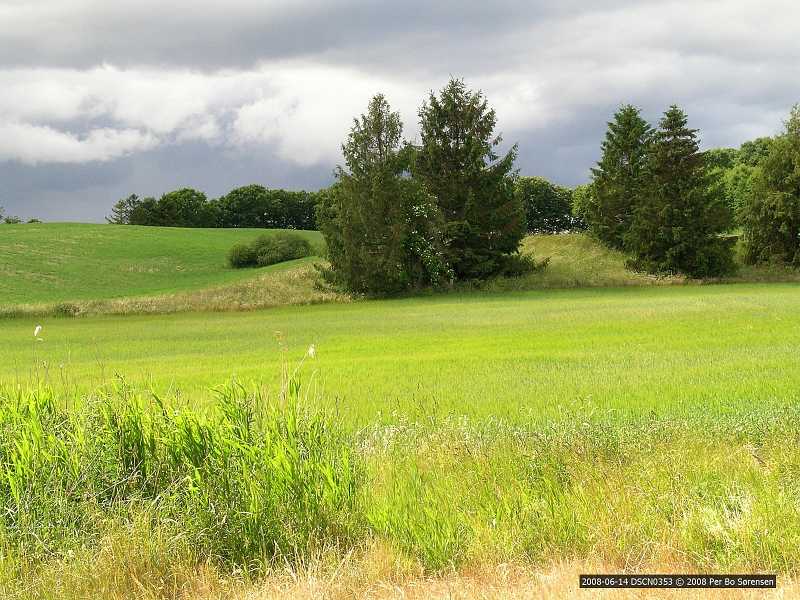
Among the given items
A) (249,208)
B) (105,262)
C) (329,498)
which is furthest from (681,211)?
(249,208)

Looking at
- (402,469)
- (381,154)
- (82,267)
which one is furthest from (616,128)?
(402,469)

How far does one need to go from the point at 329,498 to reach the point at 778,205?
49.5 metres

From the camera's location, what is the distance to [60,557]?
4.93 meters

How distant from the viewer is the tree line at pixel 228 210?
10381 centimetres

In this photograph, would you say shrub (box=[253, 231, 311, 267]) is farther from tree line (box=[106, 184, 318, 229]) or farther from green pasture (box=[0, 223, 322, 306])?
tree line (box=[106, 184, 318, 229])

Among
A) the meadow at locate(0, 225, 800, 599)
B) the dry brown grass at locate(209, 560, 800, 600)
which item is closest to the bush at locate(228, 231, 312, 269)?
the meadow at locate(0, 225, 800, 599)

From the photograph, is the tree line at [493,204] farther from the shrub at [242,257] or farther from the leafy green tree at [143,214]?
the leafy green tree at [143,214]

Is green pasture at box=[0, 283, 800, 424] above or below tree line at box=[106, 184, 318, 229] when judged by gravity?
below

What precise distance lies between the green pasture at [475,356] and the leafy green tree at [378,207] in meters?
8.73

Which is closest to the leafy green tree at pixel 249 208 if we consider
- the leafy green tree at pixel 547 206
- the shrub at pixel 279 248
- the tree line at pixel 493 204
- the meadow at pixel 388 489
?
the leafy green tree at pixel 547 206

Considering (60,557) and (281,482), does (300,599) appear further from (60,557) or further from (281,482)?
(60,557)

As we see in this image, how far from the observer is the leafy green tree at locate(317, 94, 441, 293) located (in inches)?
1491

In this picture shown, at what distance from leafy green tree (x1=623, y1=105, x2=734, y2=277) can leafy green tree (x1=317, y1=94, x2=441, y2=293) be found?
15943 millimetres

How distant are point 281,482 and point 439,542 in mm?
1389
